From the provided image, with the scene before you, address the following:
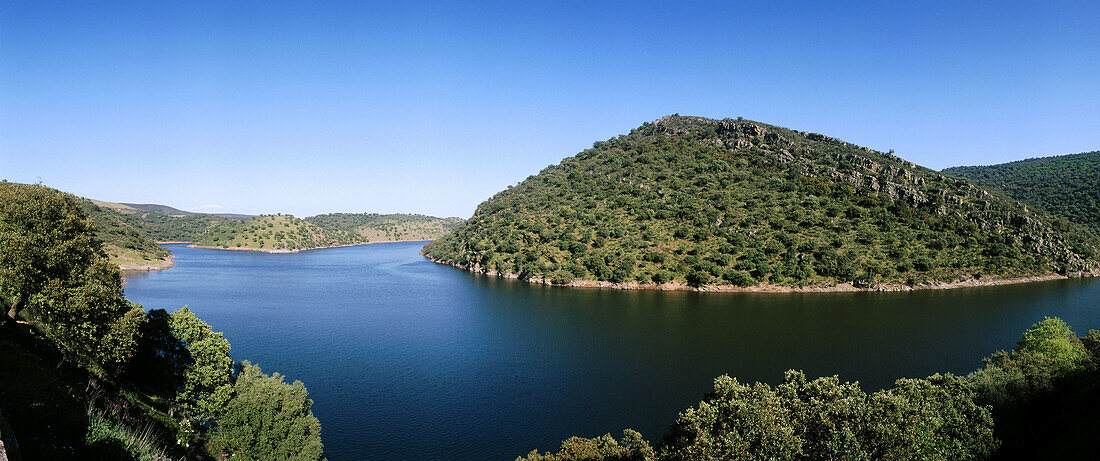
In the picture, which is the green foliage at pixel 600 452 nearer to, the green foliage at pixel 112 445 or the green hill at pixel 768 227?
the green foliage at pixel 112 445

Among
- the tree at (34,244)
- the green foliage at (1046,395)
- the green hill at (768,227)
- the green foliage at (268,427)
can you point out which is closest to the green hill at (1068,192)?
the green hill at (768,227)

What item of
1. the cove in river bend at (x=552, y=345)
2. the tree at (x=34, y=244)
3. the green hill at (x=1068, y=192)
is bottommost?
the cove in river bend at (x=552, y=345)

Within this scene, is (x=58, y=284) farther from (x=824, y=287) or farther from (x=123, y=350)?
(x=824, y=287)

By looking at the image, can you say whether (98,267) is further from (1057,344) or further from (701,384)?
(1057,344)

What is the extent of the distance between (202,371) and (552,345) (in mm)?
39261

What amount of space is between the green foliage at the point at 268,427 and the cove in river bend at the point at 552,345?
6139mm

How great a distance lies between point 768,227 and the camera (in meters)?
116

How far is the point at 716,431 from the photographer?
73.5 feet

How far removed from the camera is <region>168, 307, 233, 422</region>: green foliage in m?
32.5

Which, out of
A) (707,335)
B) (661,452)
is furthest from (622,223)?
(661,452)

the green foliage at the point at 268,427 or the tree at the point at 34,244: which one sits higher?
the tree at the point at 34,244

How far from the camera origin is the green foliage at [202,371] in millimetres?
32500

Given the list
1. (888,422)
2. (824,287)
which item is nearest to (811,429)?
(888,422)

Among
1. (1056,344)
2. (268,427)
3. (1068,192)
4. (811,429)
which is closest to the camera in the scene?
(811,429)
